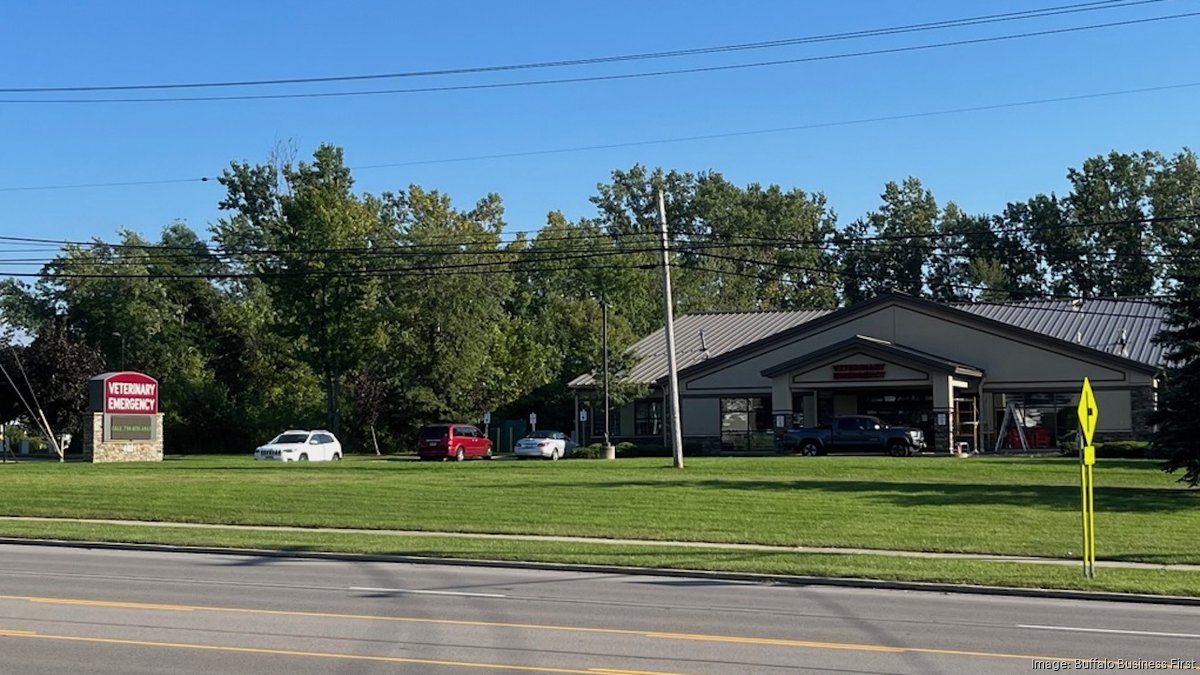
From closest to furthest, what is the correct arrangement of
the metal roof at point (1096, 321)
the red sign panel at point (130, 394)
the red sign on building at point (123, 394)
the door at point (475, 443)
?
the red sign on building at point (123, 394) < the red sign panel at point (130, 394) < the door at point (475, 443) < the metal roof at point (1096, 321)

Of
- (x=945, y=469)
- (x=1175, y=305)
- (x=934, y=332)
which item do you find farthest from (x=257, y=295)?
(x=1175, y=305)

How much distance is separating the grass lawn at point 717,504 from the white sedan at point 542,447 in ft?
43.3

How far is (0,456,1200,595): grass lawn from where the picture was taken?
23.8 metres

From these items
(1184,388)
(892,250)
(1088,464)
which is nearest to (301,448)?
(1184,388)

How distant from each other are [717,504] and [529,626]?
1642cm

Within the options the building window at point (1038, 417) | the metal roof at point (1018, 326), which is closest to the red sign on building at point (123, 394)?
the metal roof at point (1018, 326)

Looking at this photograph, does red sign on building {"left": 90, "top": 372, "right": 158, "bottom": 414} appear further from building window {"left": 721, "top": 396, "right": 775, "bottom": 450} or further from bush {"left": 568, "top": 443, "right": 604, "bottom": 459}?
building window {"left": 721, "top": 396, "right": 775, "bottom": 450}

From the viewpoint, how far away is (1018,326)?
190 ft

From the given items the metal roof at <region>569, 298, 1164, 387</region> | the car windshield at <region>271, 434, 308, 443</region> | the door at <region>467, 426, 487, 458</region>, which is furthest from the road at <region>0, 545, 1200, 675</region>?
Answer: the metal roof at <region>569, 298, 1164, 387</region>

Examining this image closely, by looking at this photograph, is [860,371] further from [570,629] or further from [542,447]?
[570,629]

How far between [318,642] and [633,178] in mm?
104153

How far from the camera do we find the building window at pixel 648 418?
66.1 metres

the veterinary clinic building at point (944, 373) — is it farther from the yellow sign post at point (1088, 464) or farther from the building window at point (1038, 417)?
the yellow sign post at point (1088, 464)

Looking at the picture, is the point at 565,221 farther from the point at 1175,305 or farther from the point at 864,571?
the point at 864,571
